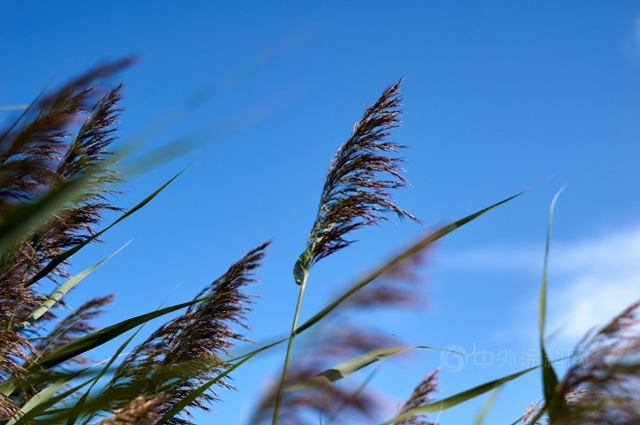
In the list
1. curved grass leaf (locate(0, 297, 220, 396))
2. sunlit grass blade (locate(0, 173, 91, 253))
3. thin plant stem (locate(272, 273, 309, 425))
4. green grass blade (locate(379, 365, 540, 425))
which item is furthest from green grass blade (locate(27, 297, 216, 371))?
sunlit grass blade (locate(0, 173, 91, 253))

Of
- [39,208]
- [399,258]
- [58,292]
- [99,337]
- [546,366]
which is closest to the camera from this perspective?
[39,208]

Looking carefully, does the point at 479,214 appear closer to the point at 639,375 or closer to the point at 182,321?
the point at 639,375

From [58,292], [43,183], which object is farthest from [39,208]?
[58,292]

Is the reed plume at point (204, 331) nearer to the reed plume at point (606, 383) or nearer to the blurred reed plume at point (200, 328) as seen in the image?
the blurred reed plume at point (200, 328)

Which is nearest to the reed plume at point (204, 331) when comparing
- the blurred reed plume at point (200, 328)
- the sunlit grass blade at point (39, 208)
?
the blurred reed plume at point (200, 328)

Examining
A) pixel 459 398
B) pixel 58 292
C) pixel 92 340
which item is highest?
pixel 459 398

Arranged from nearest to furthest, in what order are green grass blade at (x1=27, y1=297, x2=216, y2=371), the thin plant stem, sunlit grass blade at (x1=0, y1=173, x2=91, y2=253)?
sunlit grass blade at (x1=0, y1=173, x2=91, y2=253) < the thin plant stem < green grass blade at (x1=27, y1=297, x2=216, y2=371)

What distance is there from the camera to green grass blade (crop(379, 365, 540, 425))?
1588 millimetres

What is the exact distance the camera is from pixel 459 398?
1.70 m

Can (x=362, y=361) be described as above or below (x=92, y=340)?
above

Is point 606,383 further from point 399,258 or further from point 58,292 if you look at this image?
point 58,292

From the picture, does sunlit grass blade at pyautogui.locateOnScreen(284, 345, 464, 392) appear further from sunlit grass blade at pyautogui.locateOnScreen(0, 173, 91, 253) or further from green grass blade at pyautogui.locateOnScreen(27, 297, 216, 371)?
sunlit grass blade at pyautogui.locateOnScreen(0, 173, 91, 253)

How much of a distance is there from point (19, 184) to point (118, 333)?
70 cm

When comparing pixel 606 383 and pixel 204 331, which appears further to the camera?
pixel 204 331
